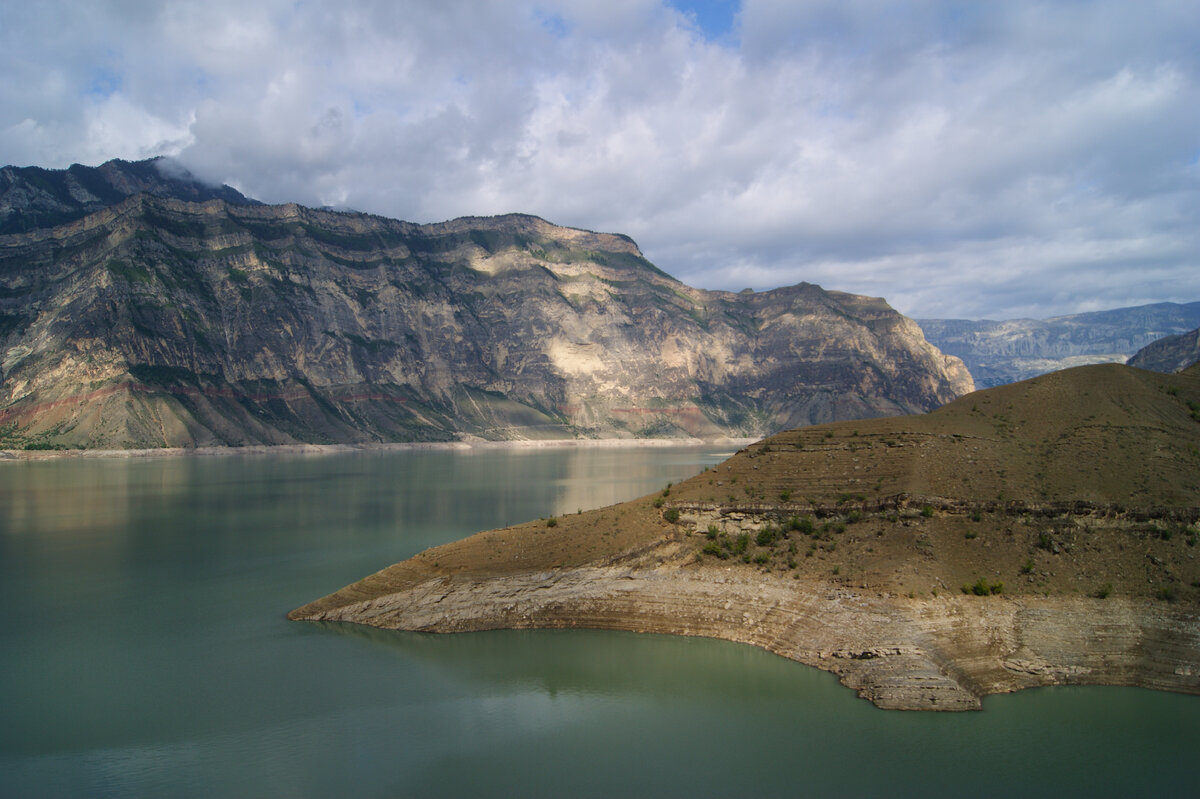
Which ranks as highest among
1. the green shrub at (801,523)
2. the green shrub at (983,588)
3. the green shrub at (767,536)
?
the green shrub at (801,523)

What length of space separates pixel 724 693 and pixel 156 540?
57.0 metres

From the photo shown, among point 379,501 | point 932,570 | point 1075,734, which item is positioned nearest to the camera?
point 1075,734

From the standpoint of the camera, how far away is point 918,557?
37.3 m

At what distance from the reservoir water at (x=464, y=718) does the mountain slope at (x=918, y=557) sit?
139cm

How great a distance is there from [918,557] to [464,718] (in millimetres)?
22207

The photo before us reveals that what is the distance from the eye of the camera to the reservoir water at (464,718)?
85.9 ft

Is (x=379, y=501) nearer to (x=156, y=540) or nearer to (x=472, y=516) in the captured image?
(x=472, y=516)

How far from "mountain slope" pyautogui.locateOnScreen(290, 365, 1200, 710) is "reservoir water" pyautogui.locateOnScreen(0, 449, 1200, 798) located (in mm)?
1392

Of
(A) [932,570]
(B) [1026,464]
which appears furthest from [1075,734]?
(B) [1026,464]

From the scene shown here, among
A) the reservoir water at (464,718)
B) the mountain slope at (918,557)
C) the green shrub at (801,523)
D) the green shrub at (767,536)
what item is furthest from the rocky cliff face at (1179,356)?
the reservoir water at (464,718)

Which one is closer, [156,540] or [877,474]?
[877,474]

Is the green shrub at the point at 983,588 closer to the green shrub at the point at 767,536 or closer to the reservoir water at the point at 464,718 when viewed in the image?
the reservoir water at the point at 464,718

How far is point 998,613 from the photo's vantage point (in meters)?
34.1

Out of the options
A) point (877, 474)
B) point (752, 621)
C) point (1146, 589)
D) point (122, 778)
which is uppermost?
point (877, 474)
